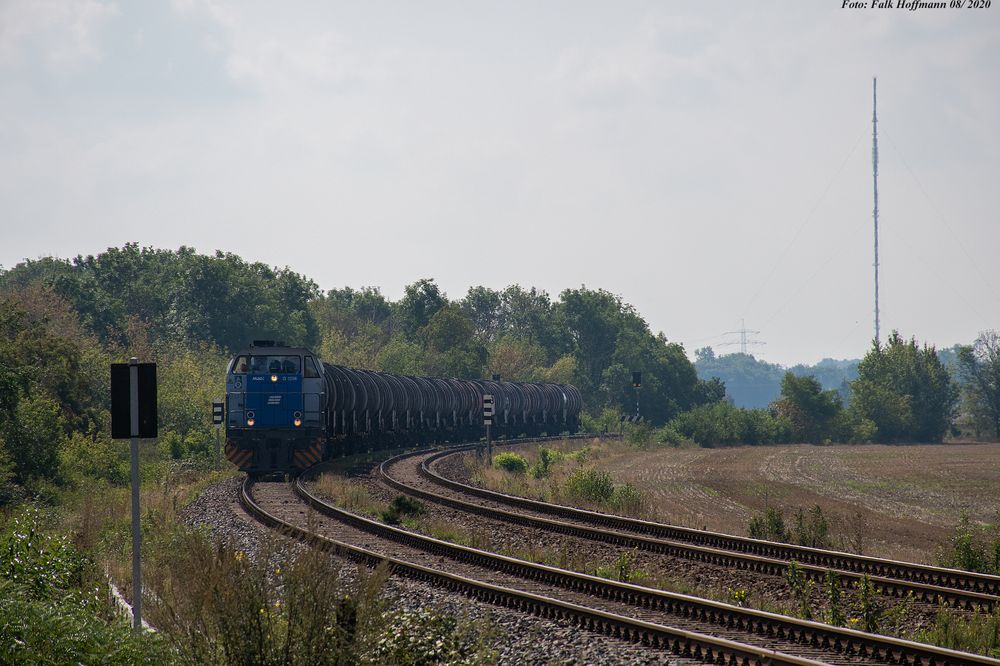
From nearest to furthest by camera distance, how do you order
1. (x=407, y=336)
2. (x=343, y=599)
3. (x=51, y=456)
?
(x=343, y=599)
(x=51, y=456)
(x=407, y=336)

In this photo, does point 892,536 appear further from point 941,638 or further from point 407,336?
point 407,336

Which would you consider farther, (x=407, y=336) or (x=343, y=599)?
(x=407, y=336)

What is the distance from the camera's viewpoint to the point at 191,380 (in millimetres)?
52688

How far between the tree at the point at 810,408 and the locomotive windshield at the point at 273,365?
52.9m

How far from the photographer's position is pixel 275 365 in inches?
1163

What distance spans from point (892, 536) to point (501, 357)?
3235 inches

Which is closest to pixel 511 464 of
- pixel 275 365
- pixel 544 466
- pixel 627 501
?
pixel 544 466

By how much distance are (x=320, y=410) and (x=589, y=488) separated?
8.29 meters

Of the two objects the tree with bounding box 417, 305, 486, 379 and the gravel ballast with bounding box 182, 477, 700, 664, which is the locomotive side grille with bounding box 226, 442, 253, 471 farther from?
the tree with bounding box 417, 305, 486, 379

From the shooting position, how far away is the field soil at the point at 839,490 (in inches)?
840

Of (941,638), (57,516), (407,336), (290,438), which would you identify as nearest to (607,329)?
(407,336)

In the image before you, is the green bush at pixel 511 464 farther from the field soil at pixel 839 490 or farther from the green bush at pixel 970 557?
the green bush at pixel 970 557

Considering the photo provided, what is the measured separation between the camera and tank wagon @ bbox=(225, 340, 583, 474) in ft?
96.5

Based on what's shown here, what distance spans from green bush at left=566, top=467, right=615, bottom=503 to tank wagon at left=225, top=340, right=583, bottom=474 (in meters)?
7.58
